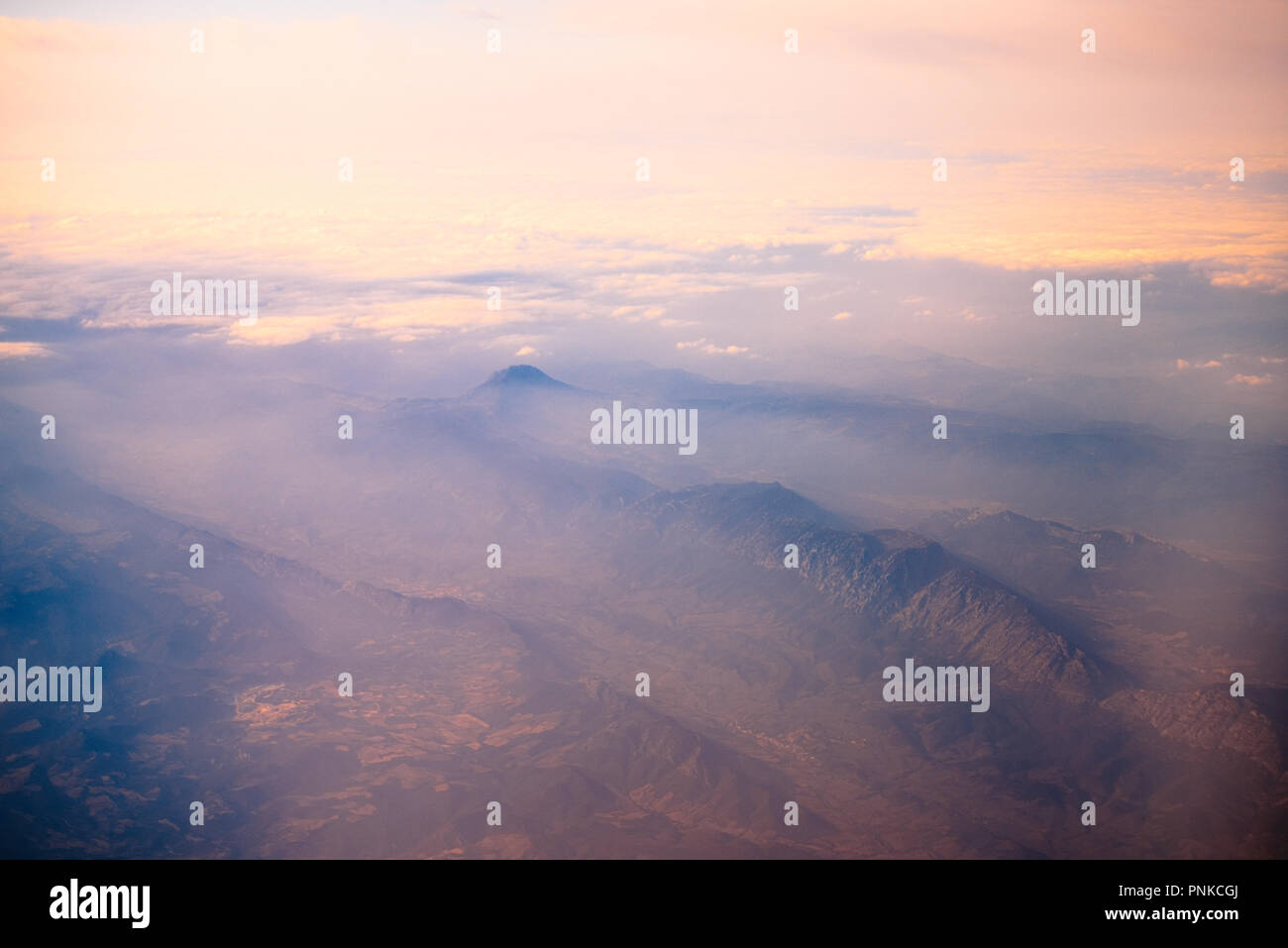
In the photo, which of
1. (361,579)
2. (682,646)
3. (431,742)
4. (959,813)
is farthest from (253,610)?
(959,813)

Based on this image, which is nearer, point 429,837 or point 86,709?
point 429,837

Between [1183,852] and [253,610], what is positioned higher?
[253,610]

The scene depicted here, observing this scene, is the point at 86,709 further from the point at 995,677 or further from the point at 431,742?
the point at 995,677

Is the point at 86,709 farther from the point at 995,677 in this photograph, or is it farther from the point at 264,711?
the point at 995,677

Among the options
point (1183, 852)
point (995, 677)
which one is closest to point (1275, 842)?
point (1183, 852)

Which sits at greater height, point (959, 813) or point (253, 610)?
point (253, 610)

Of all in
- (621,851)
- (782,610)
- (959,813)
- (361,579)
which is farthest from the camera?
(361,579)

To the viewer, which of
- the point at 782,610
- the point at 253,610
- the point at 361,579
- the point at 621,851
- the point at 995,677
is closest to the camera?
the point at 621,851

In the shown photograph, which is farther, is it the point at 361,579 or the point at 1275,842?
the point at 361,579

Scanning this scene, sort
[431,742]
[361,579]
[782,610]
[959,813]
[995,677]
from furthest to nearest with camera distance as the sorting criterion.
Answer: [361,579], [782,610], [995,677], [431,742], [959,813]
